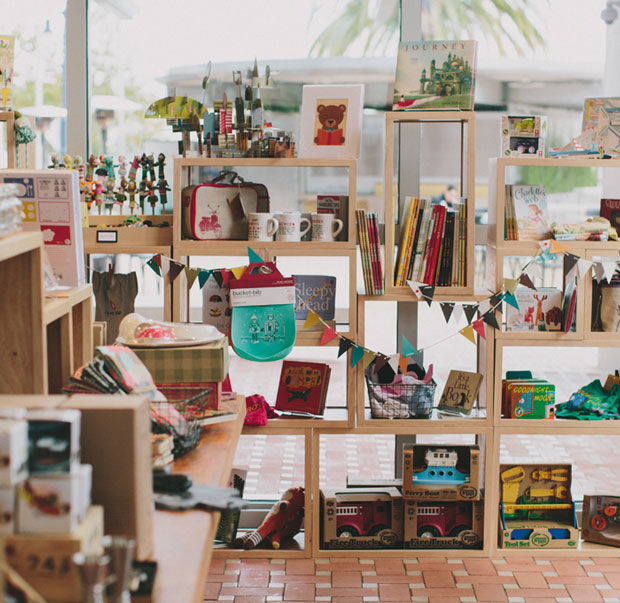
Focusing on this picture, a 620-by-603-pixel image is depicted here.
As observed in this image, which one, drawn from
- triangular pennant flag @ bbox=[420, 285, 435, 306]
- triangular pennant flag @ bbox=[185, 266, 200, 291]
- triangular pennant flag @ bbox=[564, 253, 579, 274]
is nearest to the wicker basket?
triangular pennant flag @ bbox=[420, 285, 435, 306]

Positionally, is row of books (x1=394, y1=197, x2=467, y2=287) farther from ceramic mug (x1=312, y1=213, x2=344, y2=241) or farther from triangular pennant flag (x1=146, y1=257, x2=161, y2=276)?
triangular pennant flag (x1=146, y1=257, x2=161, y2=276)

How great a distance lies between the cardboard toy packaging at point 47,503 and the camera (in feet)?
3.68

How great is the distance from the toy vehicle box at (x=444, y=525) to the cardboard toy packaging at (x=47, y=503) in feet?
8.21

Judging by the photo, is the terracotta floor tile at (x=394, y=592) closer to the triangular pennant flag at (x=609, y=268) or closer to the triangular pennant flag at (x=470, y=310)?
the triangular pennant flag at (x=470, y=310)

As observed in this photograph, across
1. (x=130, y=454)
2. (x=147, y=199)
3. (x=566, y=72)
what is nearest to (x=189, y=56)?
(x=147, y=199)

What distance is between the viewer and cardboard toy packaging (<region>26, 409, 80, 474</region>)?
1135mm

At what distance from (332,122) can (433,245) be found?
640mm

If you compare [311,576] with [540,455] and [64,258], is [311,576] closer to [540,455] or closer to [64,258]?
[540,455]

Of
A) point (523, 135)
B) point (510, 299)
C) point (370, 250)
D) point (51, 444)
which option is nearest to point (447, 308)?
point (510, 299)

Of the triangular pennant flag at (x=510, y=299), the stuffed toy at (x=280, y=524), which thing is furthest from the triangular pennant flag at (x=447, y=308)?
the stuffed toy at (x=280, y=524)

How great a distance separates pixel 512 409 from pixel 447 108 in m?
1.23

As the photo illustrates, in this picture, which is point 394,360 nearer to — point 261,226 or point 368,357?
point 368,357

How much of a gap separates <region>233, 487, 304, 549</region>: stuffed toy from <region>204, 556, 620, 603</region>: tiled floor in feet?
0.28

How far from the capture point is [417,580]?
10.8ft
